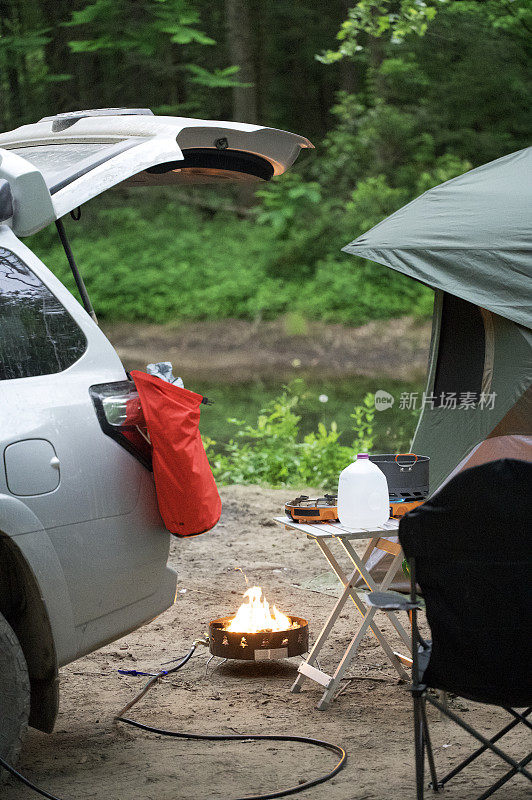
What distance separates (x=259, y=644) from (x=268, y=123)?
2123 centimetres

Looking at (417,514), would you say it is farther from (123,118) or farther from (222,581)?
(222,581)

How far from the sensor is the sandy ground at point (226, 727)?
3154 mm

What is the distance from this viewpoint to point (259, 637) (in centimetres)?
418

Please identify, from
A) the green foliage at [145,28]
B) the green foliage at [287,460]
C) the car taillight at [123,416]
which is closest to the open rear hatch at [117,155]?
the car taillight at [123,416]

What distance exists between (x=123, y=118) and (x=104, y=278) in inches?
711

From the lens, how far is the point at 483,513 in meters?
2.71

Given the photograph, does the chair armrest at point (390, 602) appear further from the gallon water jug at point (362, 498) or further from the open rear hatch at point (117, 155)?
the open rear hatch at point (117, 155)

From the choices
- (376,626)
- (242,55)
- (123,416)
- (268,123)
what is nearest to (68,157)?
(123,416)

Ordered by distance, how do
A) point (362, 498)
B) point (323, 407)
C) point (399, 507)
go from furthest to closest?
point (323, 407)
point (399, 507)
point (362, 498)

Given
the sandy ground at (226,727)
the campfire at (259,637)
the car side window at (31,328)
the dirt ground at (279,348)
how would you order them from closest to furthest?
the car side window at (31,328) → the sandy ground at (226,727) → the campfire at (259,637) → the dirt ground at (279,348)

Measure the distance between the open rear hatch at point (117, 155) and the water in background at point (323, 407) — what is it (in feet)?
17.0

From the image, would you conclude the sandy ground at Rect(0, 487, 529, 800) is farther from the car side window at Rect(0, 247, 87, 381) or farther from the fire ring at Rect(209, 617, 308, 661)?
the car side window at Rect(0, 247, 87, 381)

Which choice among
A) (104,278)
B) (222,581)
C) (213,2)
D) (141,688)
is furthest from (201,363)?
(141,688)

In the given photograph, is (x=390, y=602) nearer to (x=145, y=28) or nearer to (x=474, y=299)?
(x=474, y=299)
